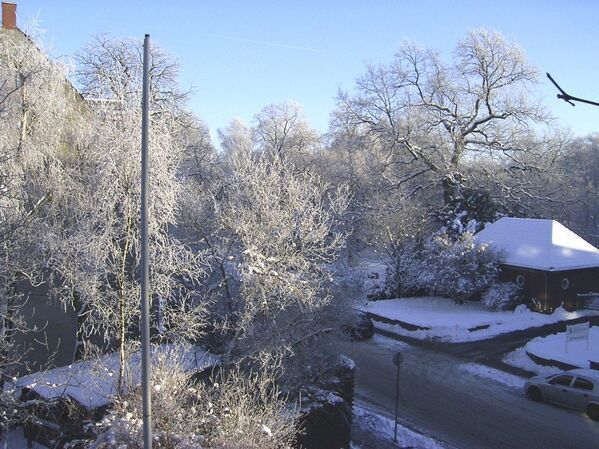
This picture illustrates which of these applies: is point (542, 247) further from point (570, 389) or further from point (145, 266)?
point (145, 266)

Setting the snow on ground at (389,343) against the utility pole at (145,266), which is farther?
the snow on ground at (389,343)

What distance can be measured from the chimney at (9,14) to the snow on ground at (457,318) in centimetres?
1925

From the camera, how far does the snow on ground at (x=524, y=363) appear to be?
1967cm

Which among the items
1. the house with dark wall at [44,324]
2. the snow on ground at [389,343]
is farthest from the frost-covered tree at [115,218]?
the snow on ground at [389,343]

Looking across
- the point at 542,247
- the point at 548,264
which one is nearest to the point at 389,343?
the point at 548,264

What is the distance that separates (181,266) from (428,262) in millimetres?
20016

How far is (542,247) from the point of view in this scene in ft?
91.7

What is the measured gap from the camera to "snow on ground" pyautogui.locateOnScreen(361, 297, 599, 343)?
80.3 ft

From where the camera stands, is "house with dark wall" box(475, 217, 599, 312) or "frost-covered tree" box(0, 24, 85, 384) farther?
"house with dark wall" box(475, 217, 599, 312)

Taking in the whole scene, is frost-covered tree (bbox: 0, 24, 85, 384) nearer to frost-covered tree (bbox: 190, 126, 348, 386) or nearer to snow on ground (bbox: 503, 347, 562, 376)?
frost-covered tree (bbox: 190, 126, 348, 386)

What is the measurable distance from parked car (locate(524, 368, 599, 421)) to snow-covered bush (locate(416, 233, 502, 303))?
10419mm

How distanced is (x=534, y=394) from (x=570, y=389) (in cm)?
126

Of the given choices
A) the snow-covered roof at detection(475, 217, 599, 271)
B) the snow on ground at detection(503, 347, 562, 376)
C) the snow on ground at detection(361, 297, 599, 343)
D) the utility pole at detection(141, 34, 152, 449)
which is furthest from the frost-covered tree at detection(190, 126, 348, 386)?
the snow-covered roof at detection(475, 217, 599, 271)

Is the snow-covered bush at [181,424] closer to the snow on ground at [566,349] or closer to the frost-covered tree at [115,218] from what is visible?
the frost-covered tree at [115,218]
